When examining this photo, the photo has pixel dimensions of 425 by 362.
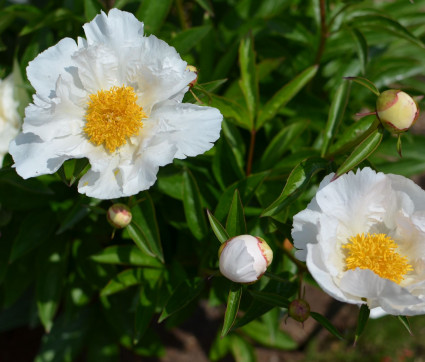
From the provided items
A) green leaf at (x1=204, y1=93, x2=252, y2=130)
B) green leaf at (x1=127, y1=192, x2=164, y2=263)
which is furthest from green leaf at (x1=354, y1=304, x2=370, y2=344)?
green leaf at (x1=204, y1=93, x2=252, y2=130)

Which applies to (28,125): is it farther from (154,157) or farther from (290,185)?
(290,185)

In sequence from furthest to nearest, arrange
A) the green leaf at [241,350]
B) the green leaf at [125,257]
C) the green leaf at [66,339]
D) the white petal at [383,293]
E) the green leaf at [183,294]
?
1. the green leaf at [241,350]
2. the green leaf at [66,339]
3. the green leaf at [125,257]
4. the green leaf at [183,294]
5. the white petal at [383,293]

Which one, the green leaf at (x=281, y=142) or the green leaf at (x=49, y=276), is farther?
the green leaf at (x=49, y=276)

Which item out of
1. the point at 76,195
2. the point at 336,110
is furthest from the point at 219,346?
the point at 336,110

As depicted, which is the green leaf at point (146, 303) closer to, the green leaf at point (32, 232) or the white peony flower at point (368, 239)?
the green leaf at point (32, 232)

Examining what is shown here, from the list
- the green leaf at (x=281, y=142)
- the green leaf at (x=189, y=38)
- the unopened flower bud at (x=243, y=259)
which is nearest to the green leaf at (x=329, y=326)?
the unopened flower bud at (x=243, y=259)

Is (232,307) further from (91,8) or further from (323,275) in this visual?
(91,8)
